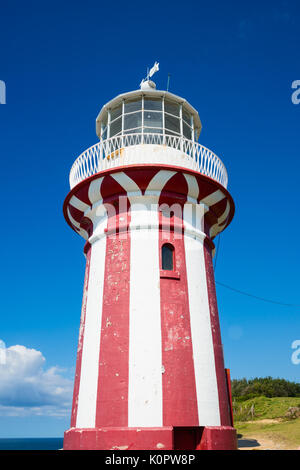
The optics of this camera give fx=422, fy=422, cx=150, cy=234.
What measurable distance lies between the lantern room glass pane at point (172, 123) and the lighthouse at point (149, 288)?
0.03 m

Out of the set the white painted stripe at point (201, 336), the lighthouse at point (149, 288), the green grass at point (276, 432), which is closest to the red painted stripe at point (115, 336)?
the lighthouse at point (149, 288)

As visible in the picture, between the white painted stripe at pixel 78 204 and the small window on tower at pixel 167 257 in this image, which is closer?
the small window on tower at pixel 167 257

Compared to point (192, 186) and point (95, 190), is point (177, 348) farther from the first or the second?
point (95, 190)

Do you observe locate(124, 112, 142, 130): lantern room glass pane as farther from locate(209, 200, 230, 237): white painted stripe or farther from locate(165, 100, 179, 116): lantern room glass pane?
locate(209, 200, 230, 237): white painted stripe

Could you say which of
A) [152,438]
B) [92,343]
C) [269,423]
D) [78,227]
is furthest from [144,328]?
[269,423]

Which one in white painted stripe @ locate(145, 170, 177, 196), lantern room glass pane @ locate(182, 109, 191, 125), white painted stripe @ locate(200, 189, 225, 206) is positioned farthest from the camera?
lantern room glass pane @ locate(182, 109, 191, 125)

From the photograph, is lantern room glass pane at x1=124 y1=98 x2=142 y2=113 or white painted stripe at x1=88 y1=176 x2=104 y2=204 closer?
white painted stripe at x1=88 y1=176 x2=104 y2=204

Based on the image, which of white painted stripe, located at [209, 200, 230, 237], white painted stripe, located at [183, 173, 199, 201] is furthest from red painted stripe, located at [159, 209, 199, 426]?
white painted stripe, located at [209, 200, 230, 237]

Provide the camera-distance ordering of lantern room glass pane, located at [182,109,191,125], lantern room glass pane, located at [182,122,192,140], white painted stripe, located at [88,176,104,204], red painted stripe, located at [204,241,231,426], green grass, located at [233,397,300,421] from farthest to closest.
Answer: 1. green grass, located at [233,397,300,421]
2. lantern room glass pane, located at [182,109,191,125]
3. lantern room glass pane, located at [182,122,192,140]
4. white painted stripe, located at [88,176,104,204]
5. red painted stripe, located at [204,241,231,426]

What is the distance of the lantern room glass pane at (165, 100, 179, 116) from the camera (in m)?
13.0

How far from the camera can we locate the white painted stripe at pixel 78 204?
12.4 metres

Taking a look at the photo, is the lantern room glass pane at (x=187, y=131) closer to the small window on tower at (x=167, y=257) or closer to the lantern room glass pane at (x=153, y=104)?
the lantern room glass pane at (x=153, y=104)

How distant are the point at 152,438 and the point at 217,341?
3143 mm

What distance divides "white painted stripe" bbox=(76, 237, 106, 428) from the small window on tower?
1608mm
